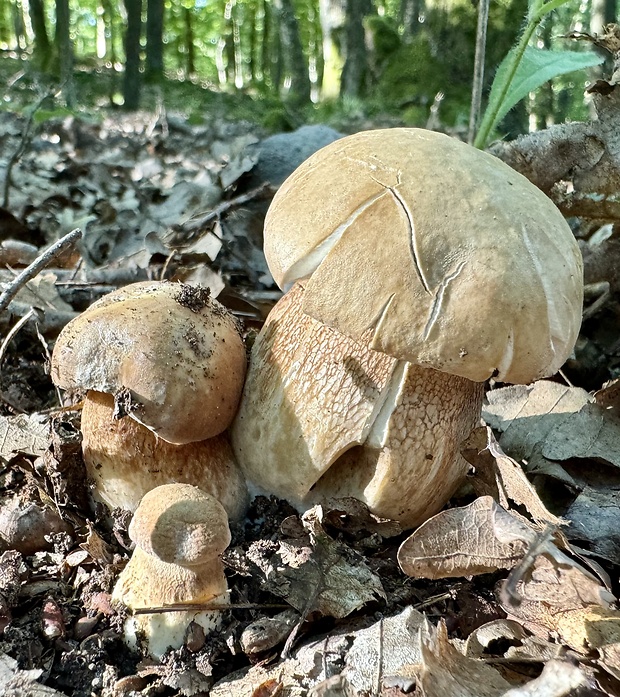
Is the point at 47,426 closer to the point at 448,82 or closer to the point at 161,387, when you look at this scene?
the point at 161,387

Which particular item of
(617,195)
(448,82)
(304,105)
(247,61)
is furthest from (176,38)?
(617,195)

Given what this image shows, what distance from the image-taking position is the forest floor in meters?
1.57

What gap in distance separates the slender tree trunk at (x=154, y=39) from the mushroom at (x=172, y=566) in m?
20.8

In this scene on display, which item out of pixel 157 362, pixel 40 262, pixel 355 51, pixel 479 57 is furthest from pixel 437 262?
pixel 355 51

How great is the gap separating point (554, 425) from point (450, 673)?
1391mm

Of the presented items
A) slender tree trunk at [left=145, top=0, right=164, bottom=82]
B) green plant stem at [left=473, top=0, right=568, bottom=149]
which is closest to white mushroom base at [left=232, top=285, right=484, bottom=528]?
green plant stem at [left=473, top=0, right=568, bottom=149]

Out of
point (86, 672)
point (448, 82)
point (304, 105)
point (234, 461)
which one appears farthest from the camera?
point (304, 105)

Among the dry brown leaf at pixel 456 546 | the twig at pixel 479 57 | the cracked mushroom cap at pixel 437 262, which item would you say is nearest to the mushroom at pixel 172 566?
the dry brown leaf at pixel 456 546

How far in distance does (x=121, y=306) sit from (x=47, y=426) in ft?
2.27

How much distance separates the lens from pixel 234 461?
231 cm

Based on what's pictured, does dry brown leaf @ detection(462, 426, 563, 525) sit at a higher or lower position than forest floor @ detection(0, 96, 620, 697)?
higher

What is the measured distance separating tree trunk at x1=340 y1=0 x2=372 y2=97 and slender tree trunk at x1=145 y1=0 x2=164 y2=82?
8.17m

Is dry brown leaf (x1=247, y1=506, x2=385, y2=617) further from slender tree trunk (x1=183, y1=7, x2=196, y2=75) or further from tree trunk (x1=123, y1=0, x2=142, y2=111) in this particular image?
slender tree trunk (x1=183, y1=7, x2=196, y2=75)

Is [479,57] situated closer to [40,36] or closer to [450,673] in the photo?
[450,673]
